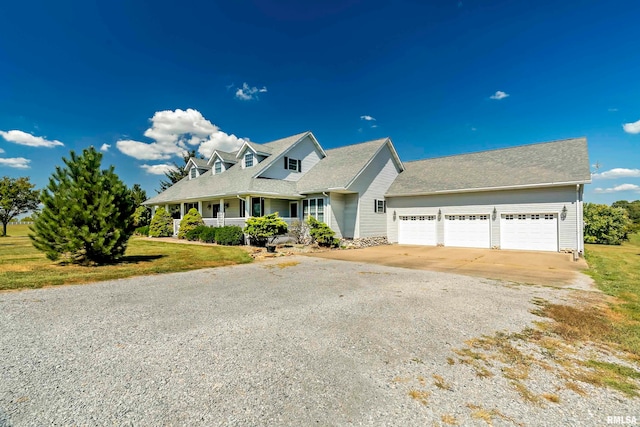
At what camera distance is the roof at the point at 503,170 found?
15.1 metres

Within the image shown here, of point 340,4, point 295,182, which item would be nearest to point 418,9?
point 340,4

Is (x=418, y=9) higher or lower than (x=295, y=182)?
higher

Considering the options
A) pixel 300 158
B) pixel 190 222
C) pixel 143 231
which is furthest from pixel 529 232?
pixel 143 231

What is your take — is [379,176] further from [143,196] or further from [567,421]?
[143,196]

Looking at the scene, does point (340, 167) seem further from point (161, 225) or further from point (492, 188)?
point (161, 225)

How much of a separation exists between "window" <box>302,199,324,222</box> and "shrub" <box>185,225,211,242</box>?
23.4ft

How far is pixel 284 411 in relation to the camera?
8.52 ft

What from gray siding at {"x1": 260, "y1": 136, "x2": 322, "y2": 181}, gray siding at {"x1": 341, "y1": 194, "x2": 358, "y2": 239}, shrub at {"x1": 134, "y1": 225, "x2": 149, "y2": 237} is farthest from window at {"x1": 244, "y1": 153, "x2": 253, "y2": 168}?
shrub at {"x1": 134, "y1": 225, "x2": 149, "y2": 237}

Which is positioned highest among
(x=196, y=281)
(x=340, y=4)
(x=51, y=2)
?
(x=340, y=4)

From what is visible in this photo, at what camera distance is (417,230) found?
64.2 feet

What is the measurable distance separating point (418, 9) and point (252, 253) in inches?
628

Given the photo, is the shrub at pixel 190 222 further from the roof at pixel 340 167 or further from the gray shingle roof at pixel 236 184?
the roof at pixel 340 167

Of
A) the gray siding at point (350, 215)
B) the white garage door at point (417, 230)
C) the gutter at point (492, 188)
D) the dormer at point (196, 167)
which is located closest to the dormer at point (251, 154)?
the dormer at point (196, 167)

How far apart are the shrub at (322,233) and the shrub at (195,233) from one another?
8.00 m
